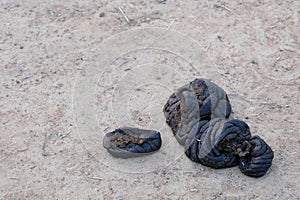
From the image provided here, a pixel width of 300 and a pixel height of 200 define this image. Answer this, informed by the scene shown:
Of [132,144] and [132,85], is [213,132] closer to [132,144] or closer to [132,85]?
[132,144]

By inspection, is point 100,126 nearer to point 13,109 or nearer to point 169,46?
point 13,109

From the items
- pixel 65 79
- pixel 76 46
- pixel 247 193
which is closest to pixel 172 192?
pixel 247 193

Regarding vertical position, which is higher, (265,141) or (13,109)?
(265,141)

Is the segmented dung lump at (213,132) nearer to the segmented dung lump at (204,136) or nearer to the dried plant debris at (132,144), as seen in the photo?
the segmented dung lump at (204,136)

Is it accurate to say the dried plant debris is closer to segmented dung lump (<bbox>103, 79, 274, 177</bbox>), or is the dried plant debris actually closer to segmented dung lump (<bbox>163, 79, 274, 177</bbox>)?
segmented dung lump (<bbox>103, 79, 274, 177</bbox>)

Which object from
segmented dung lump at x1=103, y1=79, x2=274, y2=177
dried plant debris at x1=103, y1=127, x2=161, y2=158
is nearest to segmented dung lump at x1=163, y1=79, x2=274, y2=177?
segmented dung lump at x1=103, y1=79, x2=274, y2=177

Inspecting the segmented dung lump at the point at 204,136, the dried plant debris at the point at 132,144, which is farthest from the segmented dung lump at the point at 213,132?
the dried plant debris at the point at 132,144

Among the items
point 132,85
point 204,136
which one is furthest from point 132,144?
point 132,85
